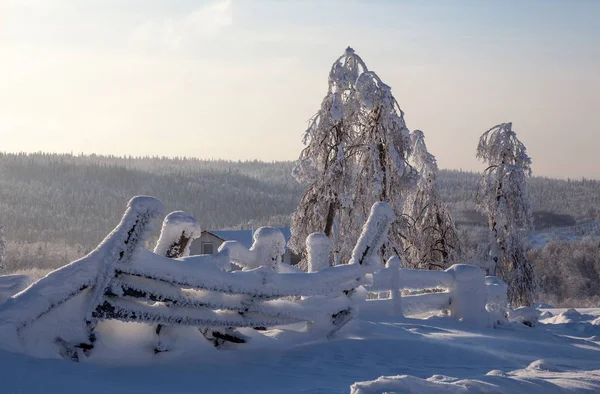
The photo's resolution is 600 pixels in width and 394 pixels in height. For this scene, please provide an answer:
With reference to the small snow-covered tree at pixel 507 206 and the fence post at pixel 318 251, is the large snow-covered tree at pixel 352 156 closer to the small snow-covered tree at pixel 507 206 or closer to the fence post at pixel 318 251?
the small snow-covered tree at pixel 507 206

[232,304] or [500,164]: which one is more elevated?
[500,164]

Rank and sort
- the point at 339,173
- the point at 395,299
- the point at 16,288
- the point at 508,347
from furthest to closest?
the point at 339,173, the point at 395,299, the point at 508,347, the point at 16,288

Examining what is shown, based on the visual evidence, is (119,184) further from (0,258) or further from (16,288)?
(16,288)

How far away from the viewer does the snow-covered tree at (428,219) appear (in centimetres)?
3156

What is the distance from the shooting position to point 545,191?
159500 millimetres

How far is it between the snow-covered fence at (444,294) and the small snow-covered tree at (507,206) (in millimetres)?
19673

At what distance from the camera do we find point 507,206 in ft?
98.0

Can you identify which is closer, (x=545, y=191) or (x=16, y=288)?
(x=16, y=288)

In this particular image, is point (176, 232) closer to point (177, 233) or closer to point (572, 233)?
point (177, 233)

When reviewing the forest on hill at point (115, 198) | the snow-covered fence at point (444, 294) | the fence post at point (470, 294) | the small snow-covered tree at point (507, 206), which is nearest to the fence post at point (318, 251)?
the snow-covered fence at point (444, 294)

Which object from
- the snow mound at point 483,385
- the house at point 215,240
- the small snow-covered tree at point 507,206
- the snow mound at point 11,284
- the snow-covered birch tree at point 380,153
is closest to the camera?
the snow mound at point 483,385

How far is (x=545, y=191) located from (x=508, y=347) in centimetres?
15875

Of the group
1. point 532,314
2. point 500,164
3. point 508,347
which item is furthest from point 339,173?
point 508,347

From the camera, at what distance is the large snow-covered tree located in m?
24.4
